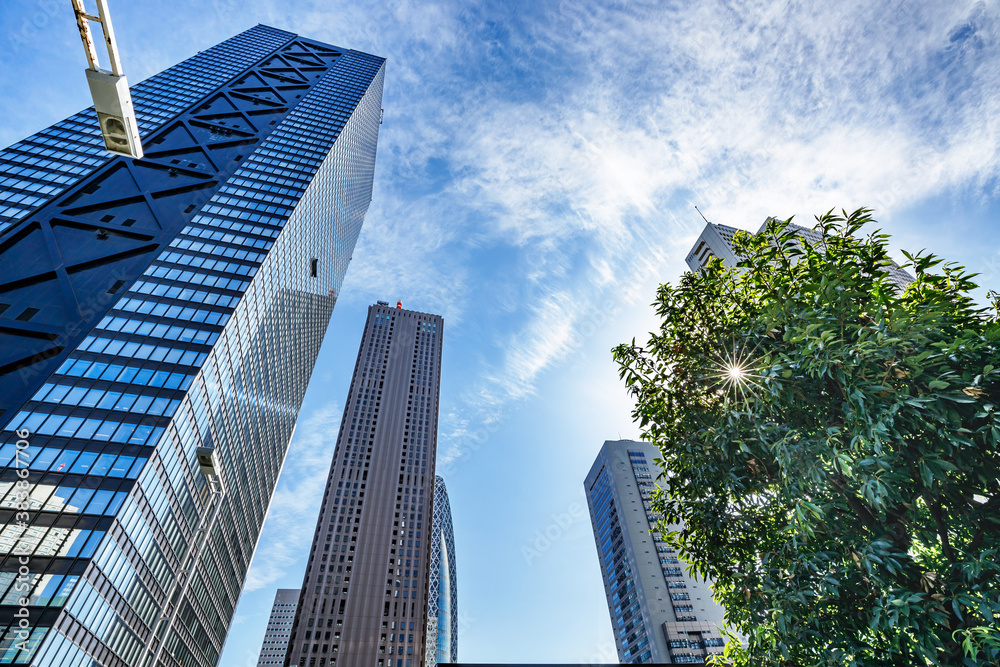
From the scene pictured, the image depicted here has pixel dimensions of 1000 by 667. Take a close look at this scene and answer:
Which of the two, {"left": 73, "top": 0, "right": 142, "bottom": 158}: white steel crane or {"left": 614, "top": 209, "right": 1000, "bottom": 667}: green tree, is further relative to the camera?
{"left": 614, "top": 209, "right": 1000, "bottom": 667}: green tree

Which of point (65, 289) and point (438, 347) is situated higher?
point (438, 347)

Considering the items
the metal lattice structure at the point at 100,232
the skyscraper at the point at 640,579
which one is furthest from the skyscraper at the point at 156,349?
the skyscraper at the point at 640,579

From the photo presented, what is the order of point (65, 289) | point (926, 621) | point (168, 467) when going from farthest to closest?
point (65, 289), point (168, 467), point (926, 621)

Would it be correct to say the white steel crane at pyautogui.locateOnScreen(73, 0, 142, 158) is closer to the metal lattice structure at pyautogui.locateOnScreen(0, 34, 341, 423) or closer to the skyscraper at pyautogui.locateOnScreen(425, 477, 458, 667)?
the metal lattice structure at pyautogui.locateOnScreen(0, 34, 341, 423)

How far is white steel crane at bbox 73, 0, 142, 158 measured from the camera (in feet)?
16.9

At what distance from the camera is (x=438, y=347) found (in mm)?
144875

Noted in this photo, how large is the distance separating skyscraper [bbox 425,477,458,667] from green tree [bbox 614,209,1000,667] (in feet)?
394

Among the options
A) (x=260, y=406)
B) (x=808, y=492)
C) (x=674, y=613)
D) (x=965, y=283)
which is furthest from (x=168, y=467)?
(x=674, y=613)

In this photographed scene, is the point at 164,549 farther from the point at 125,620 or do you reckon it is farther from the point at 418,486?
the point at 418,486

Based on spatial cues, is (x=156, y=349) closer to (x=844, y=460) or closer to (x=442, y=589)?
(x=844, y=460)

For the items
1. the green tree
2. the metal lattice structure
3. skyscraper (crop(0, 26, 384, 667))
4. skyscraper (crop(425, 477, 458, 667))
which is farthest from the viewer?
skyscraper (crop(425, 477, 458, 667))

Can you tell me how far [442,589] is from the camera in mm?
139375

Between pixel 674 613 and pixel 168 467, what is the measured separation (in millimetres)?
94153

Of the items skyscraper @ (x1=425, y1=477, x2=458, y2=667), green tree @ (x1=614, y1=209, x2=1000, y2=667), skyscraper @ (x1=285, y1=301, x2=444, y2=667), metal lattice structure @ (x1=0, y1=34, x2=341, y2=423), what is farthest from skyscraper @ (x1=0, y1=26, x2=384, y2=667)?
skyscraper @ (x1=425, y1=477, x2=458, y2=667)
